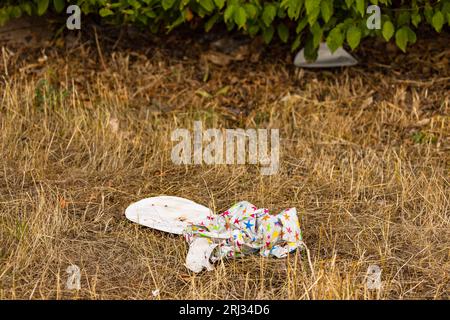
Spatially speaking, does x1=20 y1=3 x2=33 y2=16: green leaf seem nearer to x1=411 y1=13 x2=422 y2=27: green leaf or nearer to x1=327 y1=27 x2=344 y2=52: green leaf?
x1=327 y1=27 x2=344 y2=52: green leaf

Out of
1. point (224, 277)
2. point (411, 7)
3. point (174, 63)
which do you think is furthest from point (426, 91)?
point (224, 277)

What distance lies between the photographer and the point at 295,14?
487cm

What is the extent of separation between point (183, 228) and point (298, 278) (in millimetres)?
680

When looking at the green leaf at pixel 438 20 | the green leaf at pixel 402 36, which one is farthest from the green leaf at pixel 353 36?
the green leaf at pixel 438 20

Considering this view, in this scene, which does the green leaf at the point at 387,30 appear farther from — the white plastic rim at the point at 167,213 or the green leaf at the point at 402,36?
the white plastic rim at the point at 167,213

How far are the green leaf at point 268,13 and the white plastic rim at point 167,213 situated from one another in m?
1.43

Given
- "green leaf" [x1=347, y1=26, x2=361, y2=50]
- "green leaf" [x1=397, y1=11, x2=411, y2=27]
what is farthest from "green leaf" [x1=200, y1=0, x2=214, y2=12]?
"green leaf" [x1=397, y1=11, x2=411, y2=27]

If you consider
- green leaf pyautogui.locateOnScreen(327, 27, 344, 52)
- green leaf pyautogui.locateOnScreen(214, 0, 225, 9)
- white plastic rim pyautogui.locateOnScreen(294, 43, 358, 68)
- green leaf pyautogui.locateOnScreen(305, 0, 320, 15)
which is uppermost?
green leaf pyautogui.locateOnScreen(214, 0, 225, 9)

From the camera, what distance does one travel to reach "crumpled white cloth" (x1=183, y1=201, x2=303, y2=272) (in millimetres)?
3523

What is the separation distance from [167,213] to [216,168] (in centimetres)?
60

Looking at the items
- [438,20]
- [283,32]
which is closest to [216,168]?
[283,32]

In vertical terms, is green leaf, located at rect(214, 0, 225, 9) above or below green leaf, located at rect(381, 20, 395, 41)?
above

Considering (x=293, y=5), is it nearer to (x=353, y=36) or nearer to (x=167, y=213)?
(x=353, y=36)

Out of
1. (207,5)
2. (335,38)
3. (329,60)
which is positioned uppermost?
(207,5)
